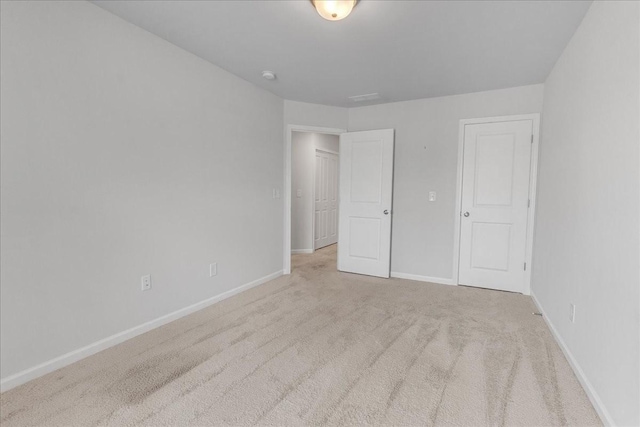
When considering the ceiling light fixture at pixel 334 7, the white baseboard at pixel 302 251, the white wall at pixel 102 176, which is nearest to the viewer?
the white wall at pixel 102 176

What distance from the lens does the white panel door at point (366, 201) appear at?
4020 millimetres

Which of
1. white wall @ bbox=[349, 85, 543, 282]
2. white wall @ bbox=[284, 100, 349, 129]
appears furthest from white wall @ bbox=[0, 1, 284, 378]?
white wall @ bbox=[349, 85, 543, 282]

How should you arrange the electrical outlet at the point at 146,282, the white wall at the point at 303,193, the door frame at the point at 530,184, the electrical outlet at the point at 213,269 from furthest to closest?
the white wall at the point at 303,193, the door frame at the point at 530,184, the electrical outlet at the point at 213,269, the electrical outlet at the point at 146,282

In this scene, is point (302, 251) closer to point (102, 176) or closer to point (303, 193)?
point (303, 193)

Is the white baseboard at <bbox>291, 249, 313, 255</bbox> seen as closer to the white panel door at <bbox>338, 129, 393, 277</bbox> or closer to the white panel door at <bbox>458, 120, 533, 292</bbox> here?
the white panel door at <bbox>338, 129, 393, 277</bbox>

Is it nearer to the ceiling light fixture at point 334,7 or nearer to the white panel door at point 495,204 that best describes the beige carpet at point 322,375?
the white panel door at point 495,204

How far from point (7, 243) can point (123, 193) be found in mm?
691

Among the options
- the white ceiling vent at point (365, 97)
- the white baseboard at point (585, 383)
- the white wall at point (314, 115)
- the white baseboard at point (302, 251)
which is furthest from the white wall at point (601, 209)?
the white baseboard at point (302, 251)

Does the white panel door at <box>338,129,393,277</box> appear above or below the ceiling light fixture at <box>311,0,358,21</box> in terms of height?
below

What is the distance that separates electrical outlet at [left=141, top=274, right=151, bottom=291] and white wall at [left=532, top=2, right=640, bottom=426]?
114 inches

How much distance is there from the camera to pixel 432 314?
2.85 m

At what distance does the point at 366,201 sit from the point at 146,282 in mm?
2736

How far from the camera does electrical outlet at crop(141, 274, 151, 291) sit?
2.41 metres

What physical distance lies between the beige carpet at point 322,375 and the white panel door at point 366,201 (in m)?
1.24
